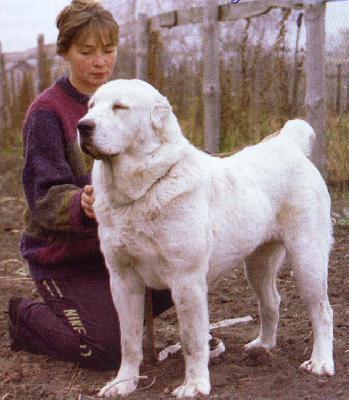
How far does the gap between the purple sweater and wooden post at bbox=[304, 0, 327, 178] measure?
277 centimetres

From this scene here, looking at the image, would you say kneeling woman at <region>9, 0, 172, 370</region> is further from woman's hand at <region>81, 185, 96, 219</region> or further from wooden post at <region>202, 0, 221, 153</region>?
wooden post at <region>202, 0, 221, 153</region>

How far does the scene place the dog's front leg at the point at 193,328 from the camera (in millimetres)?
3070

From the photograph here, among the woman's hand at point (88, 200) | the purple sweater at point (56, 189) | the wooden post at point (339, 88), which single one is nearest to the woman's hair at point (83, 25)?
the purple sweater at point (56, 189)

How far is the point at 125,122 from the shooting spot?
9.80ft

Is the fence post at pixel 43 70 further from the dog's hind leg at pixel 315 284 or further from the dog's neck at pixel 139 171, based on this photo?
the dog's neck at pixel 139 171

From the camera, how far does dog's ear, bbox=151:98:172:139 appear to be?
305 cm

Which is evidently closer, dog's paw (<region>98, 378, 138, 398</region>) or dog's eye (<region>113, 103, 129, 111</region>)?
dog's eye (<region>113, 103, 129, 111</region>)

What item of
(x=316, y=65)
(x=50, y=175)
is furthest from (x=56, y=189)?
(x=316, y=65)

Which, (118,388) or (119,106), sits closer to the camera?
(119,106)

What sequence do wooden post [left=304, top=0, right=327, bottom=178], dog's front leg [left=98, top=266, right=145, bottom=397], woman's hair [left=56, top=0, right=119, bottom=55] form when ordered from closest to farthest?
dog's front leg [left=98, top=266, right=145, bottom=397] → woman's hair [left=56, top=0, right=119, bottom=55] → wooden post [left=304, top=0, right=327, bottom=178]

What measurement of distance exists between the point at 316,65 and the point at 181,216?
341 cm

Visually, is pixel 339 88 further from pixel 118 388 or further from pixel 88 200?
pixel 118 388

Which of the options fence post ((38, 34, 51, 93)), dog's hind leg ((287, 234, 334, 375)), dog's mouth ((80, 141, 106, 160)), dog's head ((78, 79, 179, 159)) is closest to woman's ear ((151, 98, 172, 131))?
dog's head ((78, 79, 179, 159))

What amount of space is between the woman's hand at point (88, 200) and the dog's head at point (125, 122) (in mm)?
332
